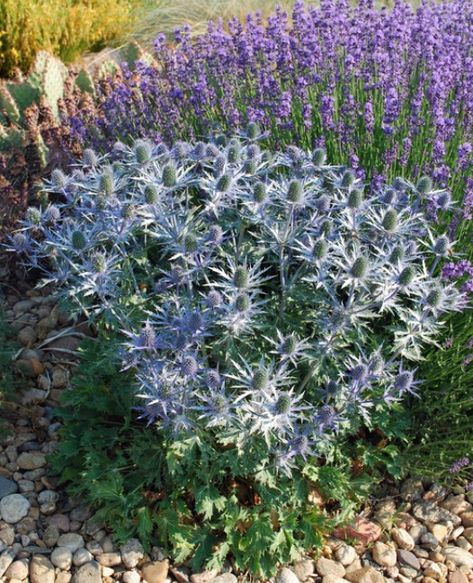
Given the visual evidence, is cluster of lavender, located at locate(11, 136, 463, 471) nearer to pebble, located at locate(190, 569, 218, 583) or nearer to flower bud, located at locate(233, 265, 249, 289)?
flower bud, located at locate(233, 265, 249, 289)

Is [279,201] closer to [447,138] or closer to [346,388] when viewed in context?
[346,388]

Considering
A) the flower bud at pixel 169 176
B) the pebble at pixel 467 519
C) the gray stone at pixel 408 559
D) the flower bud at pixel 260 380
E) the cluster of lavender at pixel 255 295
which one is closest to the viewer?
the flower bud at pixel 260 380

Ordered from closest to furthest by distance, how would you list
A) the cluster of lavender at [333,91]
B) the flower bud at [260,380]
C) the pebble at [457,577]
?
the flower bud at [260,380]
the pebble at [457,577]
the cluster of lavender at [333,91]

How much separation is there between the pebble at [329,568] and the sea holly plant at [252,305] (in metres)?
0.21

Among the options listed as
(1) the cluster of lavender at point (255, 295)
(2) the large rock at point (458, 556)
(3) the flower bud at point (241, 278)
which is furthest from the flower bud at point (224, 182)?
(2) the large rock at point (458, 556)

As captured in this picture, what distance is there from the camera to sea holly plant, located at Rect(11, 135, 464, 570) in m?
2.72

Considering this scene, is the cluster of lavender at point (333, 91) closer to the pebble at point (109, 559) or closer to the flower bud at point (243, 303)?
the flower bud at point (243, 303)

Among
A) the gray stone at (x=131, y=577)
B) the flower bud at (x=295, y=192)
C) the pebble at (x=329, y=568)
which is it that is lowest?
the pebble at (x=329, y=568)

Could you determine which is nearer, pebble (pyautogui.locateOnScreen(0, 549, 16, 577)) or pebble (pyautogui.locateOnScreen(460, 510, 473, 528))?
pebble (pyautogui.locateOnScreen(0, 549, 16, 577))

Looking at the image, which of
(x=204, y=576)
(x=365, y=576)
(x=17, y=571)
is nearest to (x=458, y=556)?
(x=365, y=576)

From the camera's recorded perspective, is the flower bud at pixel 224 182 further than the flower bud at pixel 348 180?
No

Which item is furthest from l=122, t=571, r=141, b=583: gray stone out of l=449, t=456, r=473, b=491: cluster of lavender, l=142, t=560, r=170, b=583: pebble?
l=449, t=456, r=473, b=491: cluster of lavender

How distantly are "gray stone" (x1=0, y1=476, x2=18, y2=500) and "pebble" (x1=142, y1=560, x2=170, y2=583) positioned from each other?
2.56 ft

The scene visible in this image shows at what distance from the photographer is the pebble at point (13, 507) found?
10.8 ft
